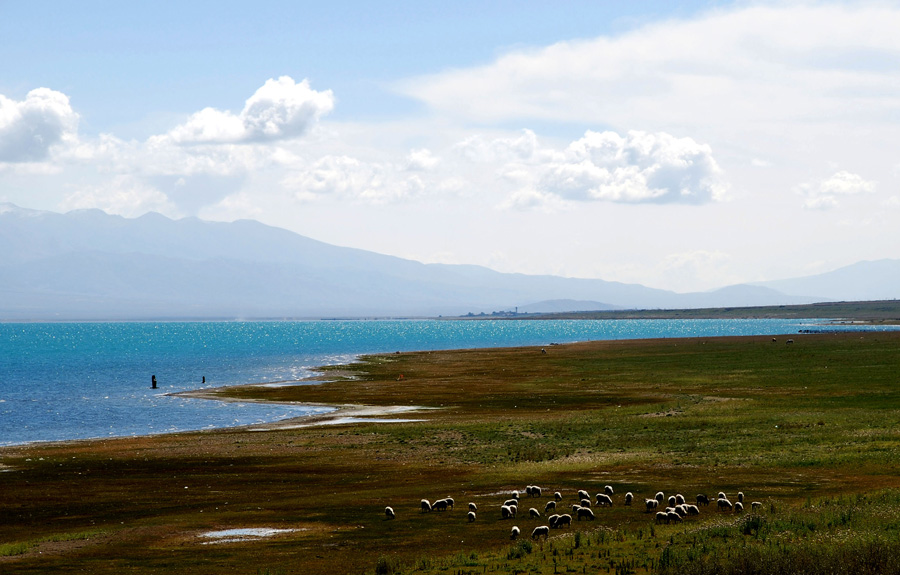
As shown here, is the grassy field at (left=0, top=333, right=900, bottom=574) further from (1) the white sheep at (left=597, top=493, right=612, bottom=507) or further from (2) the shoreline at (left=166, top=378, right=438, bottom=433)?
(2) the shoreline at (left=166, top=378, right=438, bottom=433)

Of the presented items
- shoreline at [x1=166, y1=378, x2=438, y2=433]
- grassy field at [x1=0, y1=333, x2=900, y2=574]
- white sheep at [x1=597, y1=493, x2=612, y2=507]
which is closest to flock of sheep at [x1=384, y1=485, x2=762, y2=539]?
white sheep at [x1=597, y1=493, x2=612, y2=507]

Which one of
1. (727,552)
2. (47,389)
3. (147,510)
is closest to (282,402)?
(47,389)

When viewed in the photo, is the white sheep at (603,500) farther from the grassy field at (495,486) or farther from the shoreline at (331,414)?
the shoreline at (331,414)

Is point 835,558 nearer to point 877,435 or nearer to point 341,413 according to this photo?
point 877,435

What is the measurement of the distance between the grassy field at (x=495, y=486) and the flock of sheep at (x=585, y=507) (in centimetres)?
36

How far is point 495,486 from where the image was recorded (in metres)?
35.2

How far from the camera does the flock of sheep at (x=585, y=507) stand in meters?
26.1

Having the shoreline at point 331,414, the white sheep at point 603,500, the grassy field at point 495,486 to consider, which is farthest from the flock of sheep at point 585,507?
the shoreline at point 331,414

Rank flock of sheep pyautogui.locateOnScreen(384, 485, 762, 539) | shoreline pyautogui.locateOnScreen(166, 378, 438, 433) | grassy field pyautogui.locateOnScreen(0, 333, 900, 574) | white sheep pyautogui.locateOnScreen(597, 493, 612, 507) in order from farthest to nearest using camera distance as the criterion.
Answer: shoreline pyautogui.locateOnScreen(166, 378, 438, 433)
white sheep pyautogui.locateOnScreen(597, 493, 612, 507)
flock of sheep pyautogui.locateOnScreen(384, 485, 762, 539)
grassy field pyautogui.locateOnScreen(0, 333, 900, 574)

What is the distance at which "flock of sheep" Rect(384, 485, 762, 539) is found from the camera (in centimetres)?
2612

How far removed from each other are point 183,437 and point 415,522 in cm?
3600

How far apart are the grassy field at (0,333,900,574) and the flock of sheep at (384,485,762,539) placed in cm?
36

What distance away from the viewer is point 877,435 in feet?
136

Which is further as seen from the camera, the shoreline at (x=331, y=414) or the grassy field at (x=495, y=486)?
the shoreline at (x=331, y=414)
